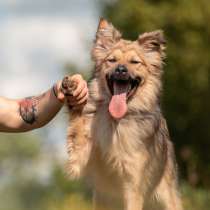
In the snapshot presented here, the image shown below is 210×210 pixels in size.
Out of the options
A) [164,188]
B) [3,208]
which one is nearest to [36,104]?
[164,188]

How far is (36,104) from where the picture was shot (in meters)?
8.67

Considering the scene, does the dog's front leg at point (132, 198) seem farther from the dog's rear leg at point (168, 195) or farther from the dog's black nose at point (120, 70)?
the dog's black nose at point (120, 70)

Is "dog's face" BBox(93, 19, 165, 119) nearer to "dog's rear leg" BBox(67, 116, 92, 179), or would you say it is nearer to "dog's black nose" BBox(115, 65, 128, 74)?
"dog's black nose" BBox(115, 65, 128, 74)

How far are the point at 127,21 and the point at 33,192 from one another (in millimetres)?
9273

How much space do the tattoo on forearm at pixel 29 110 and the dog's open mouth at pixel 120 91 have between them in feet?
7.07

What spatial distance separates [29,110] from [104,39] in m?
2.76

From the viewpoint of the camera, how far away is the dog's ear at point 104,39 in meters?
11.0

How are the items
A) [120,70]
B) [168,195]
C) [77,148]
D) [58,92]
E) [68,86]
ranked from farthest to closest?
[168,195], [120,70], [77,148], [58,92], [68,86]

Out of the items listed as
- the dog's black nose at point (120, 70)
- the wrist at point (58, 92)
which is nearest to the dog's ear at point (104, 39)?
the dog's black nose at point (120, 70)

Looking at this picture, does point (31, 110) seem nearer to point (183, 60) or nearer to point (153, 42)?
point (153, 42)

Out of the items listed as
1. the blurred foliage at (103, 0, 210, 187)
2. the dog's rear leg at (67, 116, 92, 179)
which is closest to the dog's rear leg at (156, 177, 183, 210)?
the dog's rear leg at (67, 116, 92, 179)

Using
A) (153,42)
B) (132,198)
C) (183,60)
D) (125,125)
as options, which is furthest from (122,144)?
(183,60)

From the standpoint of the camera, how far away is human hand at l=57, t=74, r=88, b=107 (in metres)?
8.09

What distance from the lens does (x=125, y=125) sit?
11.5 m
